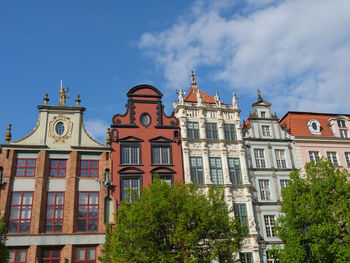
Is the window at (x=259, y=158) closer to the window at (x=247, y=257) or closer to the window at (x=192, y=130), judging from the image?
the window at (x=192, y=130)

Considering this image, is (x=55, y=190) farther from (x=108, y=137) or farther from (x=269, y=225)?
(x=269, y=225)

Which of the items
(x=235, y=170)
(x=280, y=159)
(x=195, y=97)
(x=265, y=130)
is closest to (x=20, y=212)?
(x=235, y=170)

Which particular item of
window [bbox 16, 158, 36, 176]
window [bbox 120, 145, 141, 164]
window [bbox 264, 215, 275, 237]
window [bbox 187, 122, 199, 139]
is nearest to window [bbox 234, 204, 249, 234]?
window [bbox 264, 215, 275, 237]

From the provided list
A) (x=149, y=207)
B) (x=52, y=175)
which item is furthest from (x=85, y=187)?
(x=149, y=207)

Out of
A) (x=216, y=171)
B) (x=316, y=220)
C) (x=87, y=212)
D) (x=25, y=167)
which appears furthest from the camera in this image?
(x=216, y=171)

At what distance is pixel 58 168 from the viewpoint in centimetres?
3070

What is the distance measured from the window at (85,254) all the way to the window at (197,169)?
1104 cm

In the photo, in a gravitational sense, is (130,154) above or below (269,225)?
above

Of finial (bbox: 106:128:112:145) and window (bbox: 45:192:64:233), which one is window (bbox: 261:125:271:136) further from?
window (bbox: 45:192:64:233)

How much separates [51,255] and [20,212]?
443 cm

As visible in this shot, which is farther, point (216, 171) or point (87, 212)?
point (216, 171)

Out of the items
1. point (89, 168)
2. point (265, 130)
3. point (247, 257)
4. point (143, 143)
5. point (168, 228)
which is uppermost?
point (265, 130)

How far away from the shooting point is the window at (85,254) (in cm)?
2802

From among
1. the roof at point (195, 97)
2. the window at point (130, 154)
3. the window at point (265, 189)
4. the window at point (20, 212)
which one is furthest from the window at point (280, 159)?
the window at point (20, 212)
